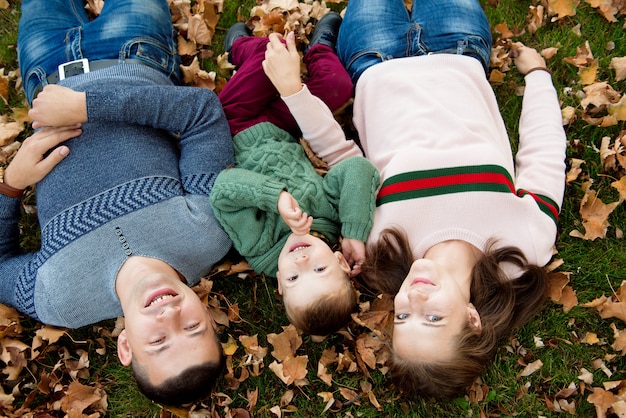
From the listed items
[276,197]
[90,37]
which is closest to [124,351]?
[276,197]

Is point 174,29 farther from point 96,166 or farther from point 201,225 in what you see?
point 201,225

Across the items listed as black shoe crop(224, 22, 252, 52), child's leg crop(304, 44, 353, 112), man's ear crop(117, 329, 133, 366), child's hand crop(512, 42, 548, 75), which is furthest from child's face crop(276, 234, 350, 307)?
child's hand crop(512, 42, 548, 75)

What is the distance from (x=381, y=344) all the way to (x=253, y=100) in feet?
6.11

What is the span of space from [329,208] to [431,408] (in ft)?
4.71

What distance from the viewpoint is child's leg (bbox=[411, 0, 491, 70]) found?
141 inches

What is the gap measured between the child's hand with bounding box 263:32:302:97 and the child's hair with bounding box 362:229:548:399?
1.13 m

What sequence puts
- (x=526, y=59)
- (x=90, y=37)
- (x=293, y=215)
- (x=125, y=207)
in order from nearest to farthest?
(x=293, y=215), (x=125, y=207), (x=90, y=37), (x=526, y=59)

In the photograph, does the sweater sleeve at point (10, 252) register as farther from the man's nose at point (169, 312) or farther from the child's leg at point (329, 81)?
the child's leg at point (329, 81)

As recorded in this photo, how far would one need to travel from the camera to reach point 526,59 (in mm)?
Answer: 3879

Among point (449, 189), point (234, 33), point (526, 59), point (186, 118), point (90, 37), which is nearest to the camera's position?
point (449, 189)

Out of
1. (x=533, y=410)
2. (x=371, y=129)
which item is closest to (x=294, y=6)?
(x=371, y=129)

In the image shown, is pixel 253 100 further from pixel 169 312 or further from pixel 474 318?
pixel 474 318

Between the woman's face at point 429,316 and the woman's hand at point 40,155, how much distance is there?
85.8 inches

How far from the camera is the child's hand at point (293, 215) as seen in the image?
2.86 metres
